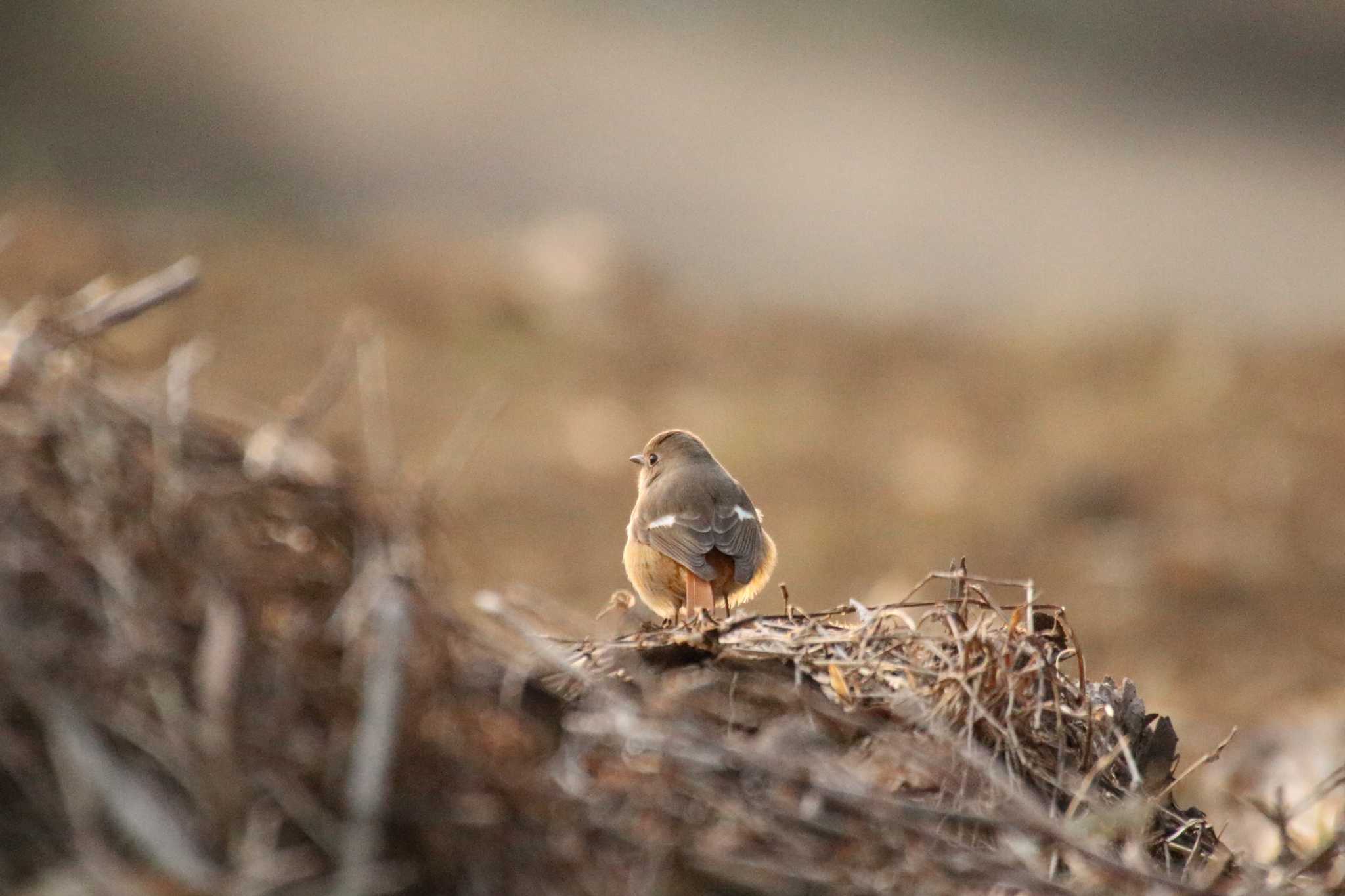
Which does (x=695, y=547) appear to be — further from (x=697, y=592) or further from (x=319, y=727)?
(x=319, y=727)

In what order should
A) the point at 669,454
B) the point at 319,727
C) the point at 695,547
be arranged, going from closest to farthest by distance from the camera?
the point at 319,727, the point at 695,547, the point at 669,454

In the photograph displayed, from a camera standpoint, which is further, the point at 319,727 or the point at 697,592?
the point at 697,592

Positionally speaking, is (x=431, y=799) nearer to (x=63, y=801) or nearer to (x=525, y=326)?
(x=63, y=801)

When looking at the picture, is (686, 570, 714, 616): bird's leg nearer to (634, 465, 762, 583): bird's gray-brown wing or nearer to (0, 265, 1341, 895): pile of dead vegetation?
(634, 465, 762, 583): bird's gray-brown wing

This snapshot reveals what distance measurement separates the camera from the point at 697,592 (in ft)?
19.9

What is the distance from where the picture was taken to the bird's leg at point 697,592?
6.00 meters

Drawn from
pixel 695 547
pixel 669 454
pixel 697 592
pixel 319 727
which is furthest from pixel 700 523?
pixel 319 727

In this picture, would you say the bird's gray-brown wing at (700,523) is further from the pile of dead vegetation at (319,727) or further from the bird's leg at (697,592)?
the pile of dead vegetation at (319,727)

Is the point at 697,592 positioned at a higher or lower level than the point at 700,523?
lower

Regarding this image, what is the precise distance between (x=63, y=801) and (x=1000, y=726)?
5.55 feet

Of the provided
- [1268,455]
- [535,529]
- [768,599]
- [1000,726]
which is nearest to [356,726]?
[1000,726]

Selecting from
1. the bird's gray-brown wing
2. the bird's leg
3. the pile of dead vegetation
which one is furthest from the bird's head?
the pile of dead vegetation

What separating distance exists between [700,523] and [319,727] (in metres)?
4.13

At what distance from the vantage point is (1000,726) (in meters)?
2.94
